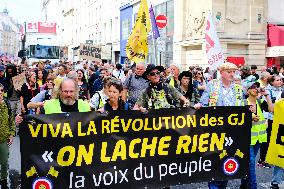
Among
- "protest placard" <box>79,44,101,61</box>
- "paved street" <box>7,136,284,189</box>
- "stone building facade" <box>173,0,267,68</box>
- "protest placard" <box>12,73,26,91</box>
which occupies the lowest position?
"paved street" <box>7,136,284,189</box>

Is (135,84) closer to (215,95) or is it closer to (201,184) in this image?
(201,184)

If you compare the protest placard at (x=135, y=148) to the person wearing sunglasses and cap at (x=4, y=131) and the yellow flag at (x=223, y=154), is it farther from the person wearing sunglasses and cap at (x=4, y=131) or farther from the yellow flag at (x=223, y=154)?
the person wearing sunglasses and cap at (x=4, y=131)

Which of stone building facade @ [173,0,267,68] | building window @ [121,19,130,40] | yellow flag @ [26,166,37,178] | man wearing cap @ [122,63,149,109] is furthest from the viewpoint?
building window @ [121,19,130,40]

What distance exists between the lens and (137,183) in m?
5.13

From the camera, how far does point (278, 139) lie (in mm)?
6098

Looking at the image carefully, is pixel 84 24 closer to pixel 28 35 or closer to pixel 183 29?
pixel 28 35

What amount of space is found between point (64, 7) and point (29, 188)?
7759 cm

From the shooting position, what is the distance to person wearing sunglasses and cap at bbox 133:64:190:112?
5840mm

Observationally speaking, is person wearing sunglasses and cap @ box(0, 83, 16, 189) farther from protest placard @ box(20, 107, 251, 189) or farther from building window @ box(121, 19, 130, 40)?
building window @ box(121, 19, 130, 40)

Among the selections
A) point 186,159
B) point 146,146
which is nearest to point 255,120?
point 186,159

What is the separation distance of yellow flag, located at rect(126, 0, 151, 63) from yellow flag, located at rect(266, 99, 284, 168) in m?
5.17

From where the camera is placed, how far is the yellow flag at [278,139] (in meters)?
6.05

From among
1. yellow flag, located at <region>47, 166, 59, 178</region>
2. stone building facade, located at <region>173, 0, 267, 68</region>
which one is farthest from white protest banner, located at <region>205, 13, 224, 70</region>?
stone building facade, located at <region>173, 0, 267, 68</region>

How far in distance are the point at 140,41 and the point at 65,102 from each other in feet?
20.7
